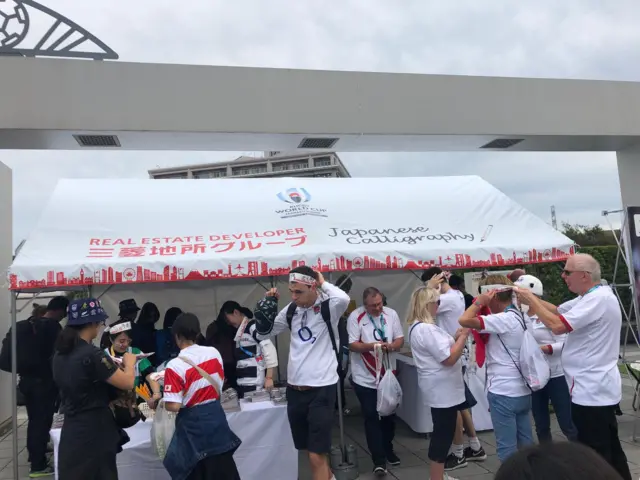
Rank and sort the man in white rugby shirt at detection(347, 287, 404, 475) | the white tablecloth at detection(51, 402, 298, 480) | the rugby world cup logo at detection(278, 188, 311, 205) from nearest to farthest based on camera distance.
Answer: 1. the white tablecloth at detection(51, 402, 298, 480)
2. the man in white rugby shirt at detection(347, 287, 404, 475)
3. the rugby world cup logo at detection(278, 188, 311, 205)

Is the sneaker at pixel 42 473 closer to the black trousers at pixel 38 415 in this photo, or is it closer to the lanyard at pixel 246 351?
the black trousers at pixel 38 415

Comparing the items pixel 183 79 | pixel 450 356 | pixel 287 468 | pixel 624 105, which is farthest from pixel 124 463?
pixel 624 105

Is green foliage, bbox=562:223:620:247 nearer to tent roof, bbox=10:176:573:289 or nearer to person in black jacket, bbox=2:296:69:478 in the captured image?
tent roof, bbox=10:176:573:289

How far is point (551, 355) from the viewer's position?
4.04 meters

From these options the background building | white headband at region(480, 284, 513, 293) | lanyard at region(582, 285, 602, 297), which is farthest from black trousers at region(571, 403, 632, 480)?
the background building

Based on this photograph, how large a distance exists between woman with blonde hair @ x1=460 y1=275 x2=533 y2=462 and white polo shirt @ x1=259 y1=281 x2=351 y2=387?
2.97ft

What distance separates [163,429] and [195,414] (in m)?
0.50

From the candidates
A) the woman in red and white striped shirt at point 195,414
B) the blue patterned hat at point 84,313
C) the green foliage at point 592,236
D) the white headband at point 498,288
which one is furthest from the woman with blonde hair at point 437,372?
the green foliage at point 592,236

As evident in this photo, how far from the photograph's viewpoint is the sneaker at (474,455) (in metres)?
4.71

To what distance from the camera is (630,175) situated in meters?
6.20

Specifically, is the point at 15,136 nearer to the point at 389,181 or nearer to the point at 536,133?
the point at 389,181

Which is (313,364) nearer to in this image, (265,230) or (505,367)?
(505,367)

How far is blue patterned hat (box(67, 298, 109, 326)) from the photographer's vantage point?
3070 mm

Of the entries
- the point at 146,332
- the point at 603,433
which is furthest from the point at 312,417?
the point at 146,332
